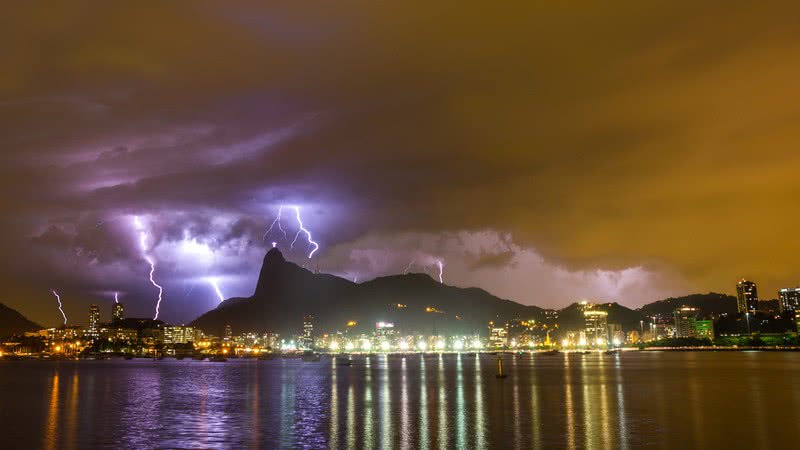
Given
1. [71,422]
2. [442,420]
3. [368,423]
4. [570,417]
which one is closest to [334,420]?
[368,423]

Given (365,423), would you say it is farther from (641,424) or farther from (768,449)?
(768,449)

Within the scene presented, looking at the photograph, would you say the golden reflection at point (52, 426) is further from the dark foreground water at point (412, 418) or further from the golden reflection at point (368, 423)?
the golden reflection at point (368, 423)

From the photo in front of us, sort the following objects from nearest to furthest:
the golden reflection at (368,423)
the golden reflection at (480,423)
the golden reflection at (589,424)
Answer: the golden reflection at (589,424) < the golden reflection at (368,423) < the golden reflection at (480,423)

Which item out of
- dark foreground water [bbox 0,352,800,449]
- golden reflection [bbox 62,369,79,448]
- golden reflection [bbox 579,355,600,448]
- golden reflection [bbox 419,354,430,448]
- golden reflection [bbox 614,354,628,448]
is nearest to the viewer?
golden reflection [bbox 579,355,600,448]

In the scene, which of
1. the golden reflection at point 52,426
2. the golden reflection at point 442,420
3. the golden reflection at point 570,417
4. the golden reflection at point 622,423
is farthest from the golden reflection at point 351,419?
the golden reflection at point 52,426

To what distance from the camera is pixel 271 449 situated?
35.1 metres

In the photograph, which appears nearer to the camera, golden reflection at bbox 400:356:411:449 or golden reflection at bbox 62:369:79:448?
golden reflection at bbox 400:356:411:449

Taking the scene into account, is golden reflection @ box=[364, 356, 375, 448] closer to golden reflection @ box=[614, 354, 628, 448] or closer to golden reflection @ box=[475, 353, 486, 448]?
golden reflection @ box=[475, 353, 486, 448]

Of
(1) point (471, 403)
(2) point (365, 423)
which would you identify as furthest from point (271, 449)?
(1) point (471, 403)

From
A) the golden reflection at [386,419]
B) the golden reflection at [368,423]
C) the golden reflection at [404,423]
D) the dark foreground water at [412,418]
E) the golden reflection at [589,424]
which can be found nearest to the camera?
the golden reflection at [589,424]

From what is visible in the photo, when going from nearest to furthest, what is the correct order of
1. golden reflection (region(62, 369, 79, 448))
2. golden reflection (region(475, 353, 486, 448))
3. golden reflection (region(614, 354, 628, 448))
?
golden reflection (region(614, 354, 628, 448))
golden reflection (region(475, 353, 486, 448))
golden reflection (region(62, 369, 79, 448))

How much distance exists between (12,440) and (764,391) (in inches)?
2664

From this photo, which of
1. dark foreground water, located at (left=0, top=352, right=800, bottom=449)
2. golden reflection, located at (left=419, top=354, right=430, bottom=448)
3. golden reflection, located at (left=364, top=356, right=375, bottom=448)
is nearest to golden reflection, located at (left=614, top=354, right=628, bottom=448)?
dark foreground water, located at (left=0, top=352, right=800, bottom=449)

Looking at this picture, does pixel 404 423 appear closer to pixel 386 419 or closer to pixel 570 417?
pixel 386 419
